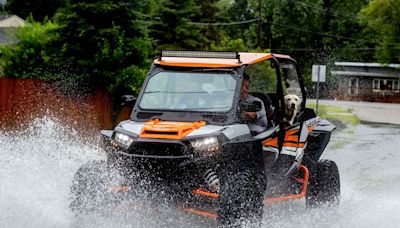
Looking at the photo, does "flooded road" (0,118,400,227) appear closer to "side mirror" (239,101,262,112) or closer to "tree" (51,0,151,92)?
"side mirror" (239,101,262,112)

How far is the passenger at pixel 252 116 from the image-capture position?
8.12 meters

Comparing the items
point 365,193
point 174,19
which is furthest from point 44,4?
point 365,193

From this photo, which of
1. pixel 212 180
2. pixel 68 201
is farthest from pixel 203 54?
pixel 68 201

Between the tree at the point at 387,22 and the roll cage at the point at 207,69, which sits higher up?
the roll cage at the point at 207,69

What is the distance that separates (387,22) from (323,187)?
70.7 meters

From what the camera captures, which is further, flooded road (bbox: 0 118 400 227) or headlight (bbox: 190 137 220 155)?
flooded road (bbox: 0 118 400 227)

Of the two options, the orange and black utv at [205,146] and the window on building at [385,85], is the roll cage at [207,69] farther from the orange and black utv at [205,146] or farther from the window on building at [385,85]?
the window on building at [385,85]

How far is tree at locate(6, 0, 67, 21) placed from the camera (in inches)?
2980

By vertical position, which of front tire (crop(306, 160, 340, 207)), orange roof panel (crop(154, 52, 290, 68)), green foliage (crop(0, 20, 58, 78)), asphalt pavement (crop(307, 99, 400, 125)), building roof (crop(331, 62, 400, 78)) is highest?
orange roof panel (crop(154, 52, 290, 68))

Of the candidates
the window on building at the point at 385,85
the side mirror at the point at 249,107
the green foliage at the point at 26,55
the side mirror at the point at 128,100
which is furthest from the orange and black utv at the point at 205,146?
the window on building at the point at 385,85

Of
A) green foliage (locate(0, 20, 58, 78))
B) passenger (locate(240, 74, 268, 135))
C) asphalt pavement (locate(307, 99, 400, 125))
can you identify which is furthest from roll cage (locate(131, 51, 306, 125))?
asphalt pavement (locate(307, 99, 400, 125))

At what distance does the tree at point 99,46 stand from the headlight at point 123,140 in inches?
401

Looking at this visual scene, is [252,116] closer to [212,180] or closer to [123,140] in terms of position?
[212,180]

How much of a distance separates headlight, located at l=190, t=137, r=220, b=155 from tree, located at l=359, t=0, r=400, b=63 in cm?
7125
